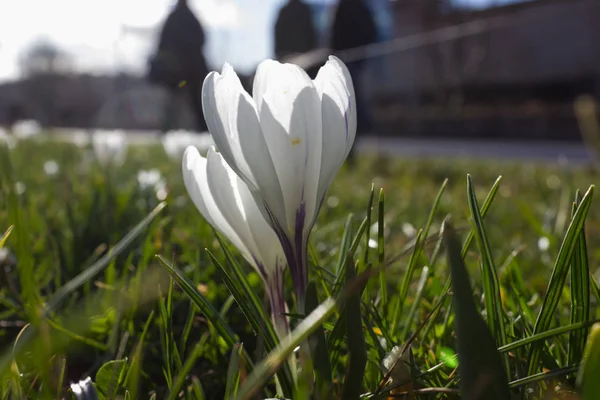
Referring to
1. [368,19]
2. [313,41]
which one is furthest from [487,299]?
[368,19]

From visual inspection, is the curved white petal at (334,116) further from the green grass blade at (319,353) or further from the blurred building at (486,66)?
the blurred building at (486,66)

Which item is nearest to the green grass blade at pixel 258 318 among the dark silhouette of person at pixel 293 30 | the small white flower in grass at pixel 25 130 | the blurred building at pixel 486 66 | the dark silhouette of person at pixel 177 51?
the dark silhouette of person at pixel 177 51

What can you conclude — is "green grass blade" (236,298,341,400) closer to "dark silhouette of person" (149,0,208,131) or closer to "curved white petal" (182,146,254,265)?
"curved white petal" (182,146,254,265)

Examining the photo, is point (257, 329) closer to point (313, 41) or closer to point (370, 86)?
point (313, 41)

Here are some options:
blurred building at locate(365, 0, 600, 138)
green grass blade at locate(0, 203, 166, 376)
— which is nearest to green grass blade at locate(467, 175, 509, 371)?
green grass blade at locate(0, 203, 166, 376)

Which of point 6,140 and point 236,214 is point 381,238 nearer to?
point 236,214

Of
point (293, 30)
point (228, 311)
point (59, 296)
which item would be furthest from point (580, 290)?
point (293, 30)
